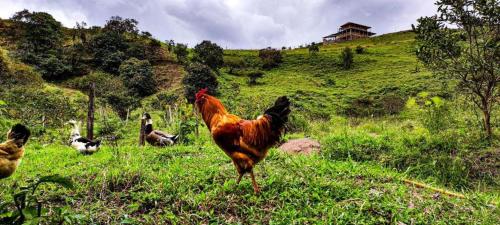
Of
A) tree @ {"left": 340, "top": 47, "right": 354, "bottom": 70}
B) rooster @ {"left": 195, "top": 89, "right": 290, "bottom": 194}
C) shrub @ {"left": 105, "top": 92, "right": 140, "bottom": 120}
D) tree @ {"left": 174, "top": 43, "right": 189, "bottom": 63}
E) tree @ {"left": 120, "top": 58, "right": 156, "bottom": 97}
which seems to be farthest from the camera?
tree @ {"left": 174, "top": 43, "right": 189, "bottom": 63}

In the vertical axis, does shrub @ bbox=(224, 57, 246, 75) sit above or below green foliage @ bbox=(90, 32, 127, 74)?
below

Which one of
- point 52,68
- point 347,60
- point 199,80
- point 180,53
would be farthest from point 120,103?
point 347,60

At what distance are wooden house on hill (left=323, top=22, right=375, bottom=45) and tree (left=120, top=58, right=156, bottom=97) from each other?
48.4 meters

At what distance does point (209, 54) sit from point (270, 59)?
8.86 m

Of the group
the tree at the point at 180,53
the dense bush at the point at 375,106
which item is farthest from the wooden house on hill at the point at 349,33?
the dense bush at the point at 375,106

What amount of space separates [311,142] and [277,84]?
87.3ft

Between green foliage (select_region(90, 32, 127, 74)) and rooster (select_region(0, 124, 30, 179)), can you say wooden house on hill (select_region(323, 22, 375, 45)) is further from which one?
rooster (select_region(0, 124, 30, 179))

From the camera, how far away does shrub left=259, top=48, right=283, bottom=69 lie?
42869mm

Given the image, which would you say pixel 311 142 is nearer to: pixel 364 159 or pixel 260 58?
pixel 364 159

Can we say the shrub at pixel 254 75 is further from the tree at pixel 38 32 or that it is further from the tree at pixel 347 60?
the tree at pixel 38 32

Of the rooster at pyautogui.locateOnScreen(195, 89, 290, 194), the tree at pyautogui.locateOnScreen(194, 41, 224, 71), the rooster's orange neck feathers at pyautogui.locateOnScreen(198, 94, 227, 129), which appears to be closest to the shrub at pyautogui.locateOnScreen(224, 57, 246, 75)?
the tree at pyautogui.locateOnScreen(194, 41, 224, 71)

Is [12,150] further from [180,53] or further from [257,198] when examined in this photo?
[180,53]

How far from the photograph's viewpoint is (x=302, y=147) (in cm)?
822

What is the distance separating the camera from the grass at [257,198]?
3963 millimetres
